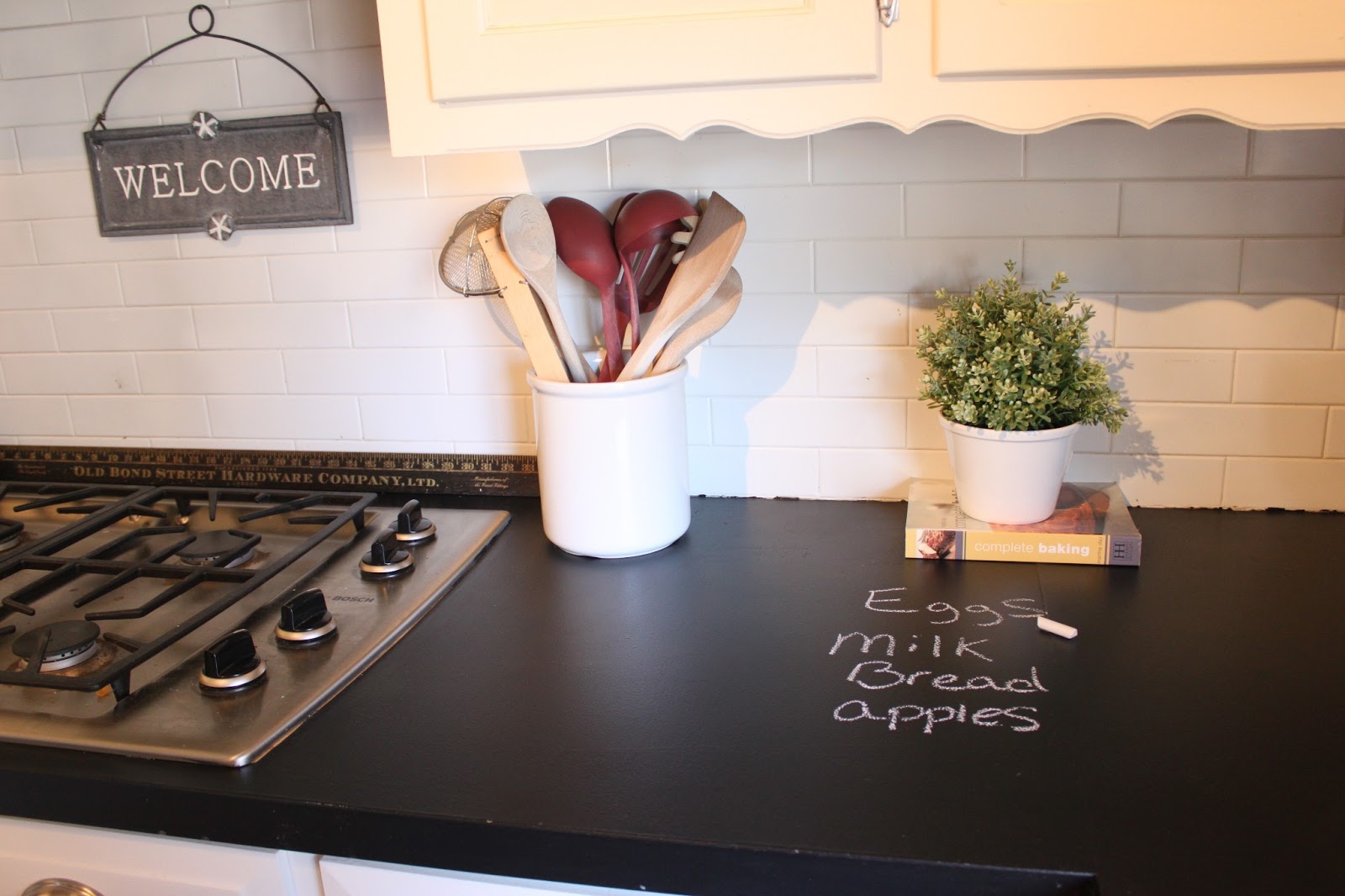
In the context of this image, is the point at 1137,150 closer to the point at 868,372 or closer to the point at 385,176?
the point at 868,372

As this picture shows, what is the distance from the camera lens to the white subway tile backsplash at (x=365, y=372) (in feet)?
4.83

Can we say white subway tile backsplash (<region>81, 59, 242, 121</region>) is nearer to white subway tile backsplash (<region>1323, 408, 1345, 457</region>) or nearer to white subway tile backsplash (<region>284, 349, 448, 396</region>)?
white subway tile backsplash (<region>284, 349, 448, 396</region>)

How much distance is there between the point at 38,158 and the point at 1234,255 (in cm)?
161

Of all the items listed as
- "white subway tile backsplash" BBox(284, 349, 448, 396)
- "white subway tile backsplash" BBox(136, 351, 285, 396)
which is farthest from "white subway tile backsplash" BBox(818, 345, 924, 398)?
"white subway tile backsplash" BBox(136, 351, 285, 396)

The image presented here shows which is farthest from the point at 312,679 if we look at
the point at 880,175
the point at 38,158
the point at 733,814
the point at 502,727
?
the point at 38,158

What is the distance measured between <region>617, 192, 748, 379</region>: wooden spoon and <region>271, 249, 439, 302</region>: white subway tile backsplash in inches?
15.1

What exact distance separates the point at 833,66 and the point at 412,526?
748 millimetres

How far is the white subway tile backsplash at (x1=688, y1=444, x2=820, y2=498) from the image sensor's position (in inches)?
55.3

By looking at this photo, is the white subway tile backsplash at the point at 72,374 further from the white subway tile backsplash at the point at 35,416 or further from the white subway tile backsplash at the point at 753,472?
the white subway tile backsplash at the point at 753,472

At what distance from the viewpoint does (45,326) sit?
62.1 inches

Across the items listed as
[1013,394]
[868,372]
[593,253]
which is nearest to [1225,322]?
[1013,394]

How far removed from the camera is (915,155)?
4.12ft

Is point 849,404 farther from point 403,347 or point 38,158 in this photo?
point 38,158

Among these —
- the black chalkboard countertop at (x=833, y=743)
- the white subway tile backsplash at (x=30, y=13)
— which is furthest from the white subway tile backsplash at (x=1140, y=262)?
the white subway tile backsplash at (x=30, y=13)
